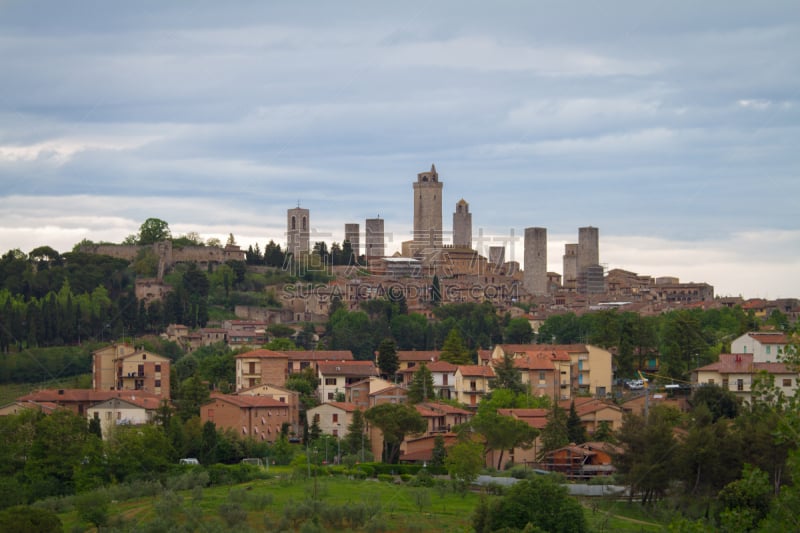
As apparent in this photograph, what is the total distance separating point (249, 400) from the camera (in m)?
45.3

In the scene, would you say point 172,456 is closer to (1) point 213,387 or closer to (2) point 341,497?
(2) point 341,497

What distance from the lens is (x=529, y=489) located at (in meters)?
28.6

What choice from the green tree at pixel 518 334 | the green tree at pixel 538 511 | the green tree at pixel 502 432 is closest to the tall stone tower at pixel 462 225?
the green tree at pixel 518 334

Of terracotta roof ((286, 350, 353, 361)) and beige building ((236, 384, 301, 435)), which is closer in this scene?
beige building ((236, 384, 301, 435))

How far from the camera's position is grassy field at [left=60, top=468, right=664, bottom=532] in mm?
28734

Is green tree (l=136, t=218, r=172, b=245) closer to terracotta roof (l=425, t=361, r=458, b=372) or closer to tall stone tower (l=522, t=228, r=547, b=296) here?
tall stone tower (l=522, t=228, r=547, b=296)

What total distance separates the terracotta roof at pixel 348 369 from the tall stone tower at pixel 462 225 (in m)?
63.3

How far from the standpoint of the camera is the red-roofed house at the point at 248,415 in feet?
143

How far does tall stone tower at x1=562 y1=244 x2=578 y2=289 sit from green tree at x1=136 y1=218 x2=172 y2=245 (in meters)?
34.1

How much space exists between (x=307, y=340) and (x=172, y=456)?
34192mm

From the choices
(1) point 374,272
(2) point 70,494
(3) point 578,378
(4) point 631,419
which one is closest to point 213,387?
(3) point 578,378

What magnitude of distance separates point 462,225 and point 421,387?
70.7m

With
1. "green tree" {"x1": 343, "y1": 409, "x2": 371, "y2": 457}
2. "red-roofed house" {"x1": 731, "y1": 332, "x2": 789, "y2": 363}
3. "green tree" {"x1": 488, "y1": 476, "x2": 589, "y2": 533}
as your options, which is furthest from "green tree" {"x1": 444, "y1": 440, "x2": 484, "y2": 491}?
"red-roofed house" {"x1": 731, "y1": 332, "x2": 789, "y2": 363}

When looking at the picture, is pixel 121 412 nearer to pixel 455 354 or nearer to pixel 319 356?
pixel 319 356
